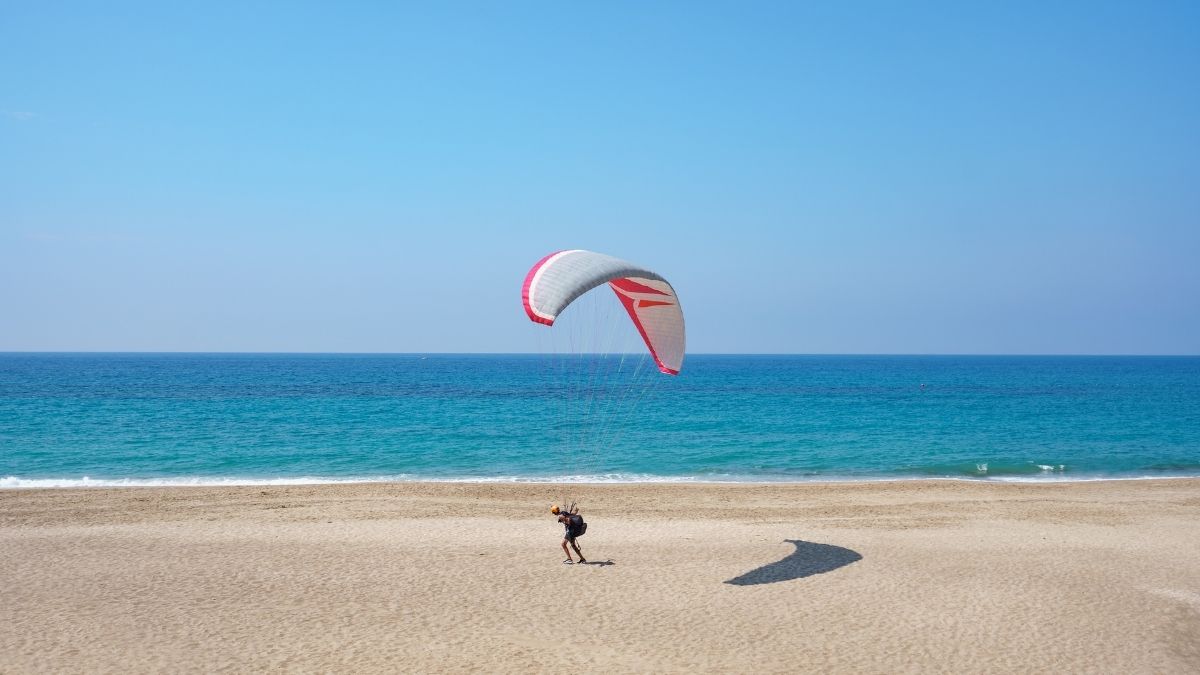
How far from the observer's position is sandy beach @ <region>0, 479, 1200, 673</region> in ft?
33.0

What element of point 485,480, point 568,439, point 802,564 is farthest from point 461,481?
point 802,564

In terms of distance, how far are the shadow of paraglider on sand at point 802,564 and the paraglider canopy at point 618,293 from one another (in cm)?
395

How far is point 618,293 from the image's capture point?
15.4 m

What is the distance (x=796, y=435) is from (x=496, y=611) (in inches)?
1086

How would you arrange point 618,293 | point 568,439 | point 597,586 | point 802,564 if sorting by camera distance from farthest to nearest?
point 568,439 → point 618,293 → point 802,564 → point 597,586

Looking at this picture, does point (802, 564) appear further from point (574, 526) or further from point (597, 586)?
point (574, 526)

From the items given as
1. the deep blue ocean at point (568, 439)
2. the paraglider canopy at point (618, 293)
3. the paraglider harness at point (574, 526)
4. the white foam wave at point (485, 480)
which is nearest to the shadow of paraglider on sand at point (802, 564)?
the paraglider harness at point (574, 526)

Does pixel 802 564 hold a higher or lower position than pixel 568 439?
higher

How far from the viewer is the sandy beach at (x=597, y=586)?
1007cm

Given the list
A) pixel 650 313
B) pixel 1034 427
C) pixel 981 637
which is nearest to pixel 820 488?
pixel 650 313

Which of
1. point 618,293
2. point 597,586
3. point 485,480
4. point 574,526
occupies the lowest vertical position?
point 485,480

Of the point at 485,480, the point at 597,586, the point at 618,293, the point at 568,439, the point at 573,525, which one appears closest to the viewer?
the point at 597,586

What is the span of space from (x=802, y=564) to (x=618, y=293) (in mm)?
6202

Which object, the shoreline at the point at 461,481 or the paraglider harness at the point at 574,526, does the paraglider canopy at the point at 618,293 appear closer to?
the paraglider harness at the point at 574,526
